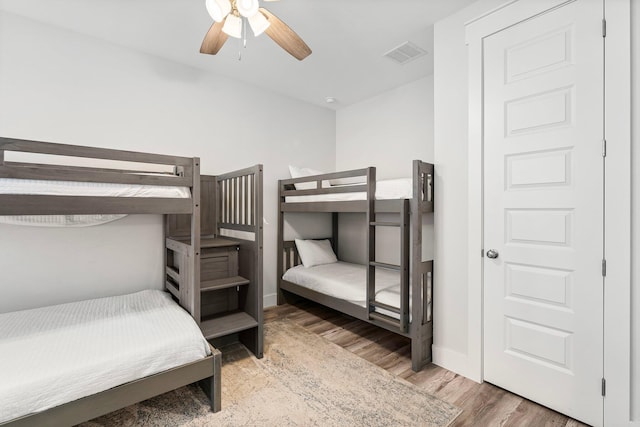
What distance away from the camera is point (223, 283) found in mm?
2414

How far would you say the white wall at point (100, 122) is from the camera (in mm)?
2223

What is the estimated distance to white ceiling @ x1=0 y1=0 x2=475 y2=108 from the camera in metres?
2.12

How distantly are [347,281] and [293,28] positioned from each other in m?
2.29

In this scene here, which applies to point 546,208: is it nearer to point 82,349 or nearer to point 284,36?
point 284,36

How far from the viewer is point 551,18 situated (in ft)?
5.81

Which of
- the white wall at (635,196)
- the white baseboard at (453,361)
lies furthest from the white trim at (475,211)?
the white wall at (635,196)

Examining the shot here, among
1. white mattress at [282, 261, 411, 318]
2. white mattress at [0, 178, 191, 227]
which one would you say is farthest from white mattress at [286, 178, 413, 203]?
white mattress at [0, 178, 191, 227]

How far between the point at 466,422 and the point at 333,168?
331 centimetres

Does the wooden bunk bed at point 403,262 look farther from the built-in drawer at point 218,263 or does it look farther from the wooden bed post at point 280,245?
the built-in drawer at point 218,263

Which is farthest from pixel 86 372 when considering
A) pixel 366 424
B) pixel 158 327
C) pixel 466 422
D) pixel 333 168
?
pixel 333 168

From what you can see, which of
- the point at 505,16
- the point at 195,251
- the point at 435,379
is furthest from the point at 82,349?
the point at 505,16

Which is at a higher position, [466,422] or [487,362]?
[487,362]

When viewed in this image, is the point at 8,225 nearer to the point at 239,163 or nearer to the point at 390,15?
the point at 239,163

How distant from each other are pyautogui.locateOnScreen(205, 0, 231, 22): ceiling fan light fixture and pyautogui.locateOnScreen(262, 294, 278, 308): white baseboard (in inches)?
115
